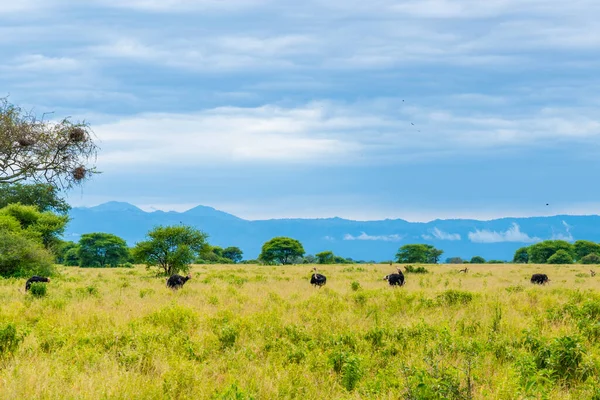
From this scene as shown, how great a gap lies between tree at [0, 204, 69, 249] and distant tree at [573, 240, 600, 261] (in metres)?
117

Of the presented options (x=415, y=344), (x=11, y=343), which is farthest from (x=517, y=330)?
(x=11, y=343)

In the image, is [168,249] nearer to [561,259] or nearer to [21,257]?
[21,257]

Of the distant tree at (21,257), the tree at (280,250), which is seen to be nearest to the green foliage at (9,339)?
the distant tree at (21,257)

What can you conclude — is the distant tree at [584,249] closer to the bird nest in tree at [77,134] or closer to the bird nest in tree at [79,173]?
the bird nest in tree at [79,173]

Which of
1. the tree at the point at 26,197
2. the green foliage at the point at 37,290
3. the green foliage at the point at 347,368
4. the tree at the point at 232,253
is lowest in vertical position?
the green foliage at the point at 347,368

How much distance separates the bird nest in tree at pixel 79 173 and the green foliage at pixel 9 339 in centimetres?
668

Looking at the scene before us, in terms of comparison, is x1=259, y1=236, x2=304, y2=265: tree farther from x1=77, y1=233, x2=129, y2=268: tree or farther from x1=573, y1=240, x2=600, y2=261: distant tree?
x1=573, y1=240, x2=600, y2=261: distant tree

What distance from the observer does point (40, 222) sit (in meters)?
42.9

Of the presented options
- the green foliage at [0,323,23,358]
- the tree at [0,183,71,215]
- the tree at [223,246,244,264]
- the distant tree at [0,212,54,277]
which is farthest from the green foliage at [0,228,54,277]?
the tree at [223,246,244,264]

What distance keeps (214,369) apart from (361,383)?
8.15 ft

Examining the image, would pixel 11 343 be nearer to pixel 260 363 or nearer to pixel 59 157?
pixel 260 363

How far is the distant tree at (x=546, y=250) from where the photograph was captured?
117 m

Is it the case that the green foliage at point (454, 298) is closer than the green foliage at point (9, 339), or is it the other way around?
the green foliage at point (9, 339)

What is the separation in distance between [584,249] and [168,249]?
375 feet
